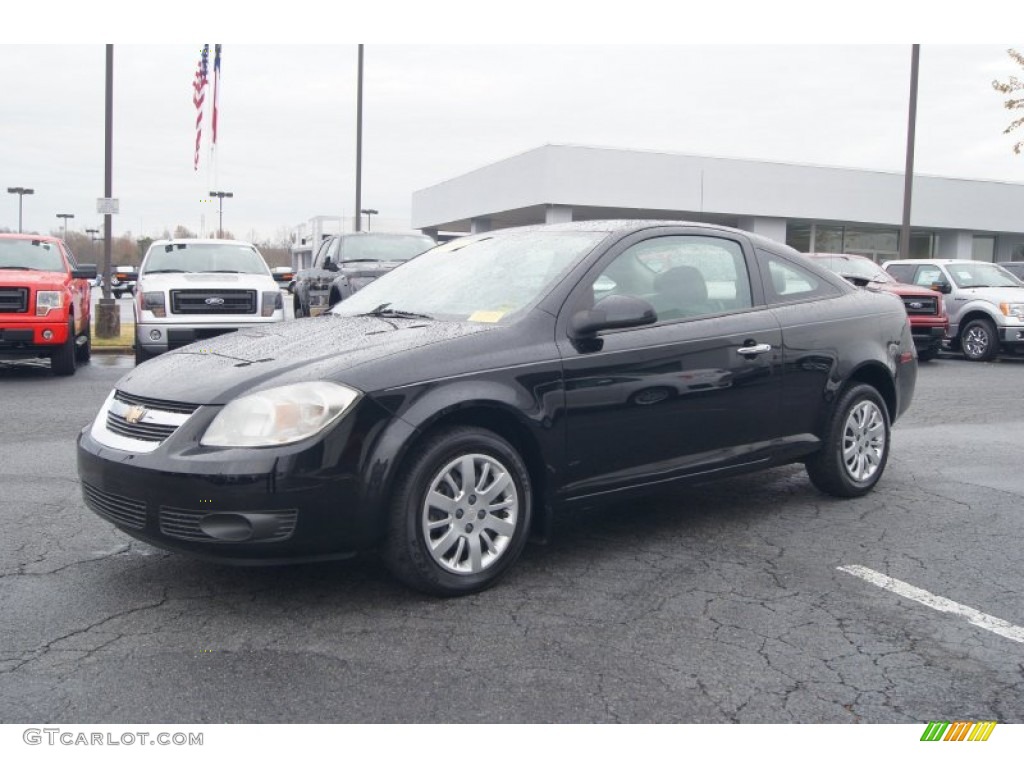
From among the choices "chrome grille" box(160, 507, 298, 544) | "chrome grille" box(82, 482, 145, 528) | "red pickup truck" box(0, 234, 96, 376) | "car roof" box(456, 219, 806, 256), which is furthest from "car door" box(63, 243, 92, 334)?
"chrome grille" box(160, 507, 298, 544)

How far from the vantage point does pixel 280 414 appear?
13.2 ft

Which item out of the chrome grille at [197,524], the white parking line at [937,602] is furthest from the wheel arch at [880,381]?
the chrome grille at [197,524]

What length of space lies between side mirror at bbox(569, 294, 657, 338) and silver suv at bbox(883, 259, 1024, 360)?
13.5 meters

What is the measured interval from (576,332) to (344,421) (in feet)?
3.92

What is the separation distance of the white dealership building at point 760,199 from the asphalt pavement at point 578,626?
31101 mm

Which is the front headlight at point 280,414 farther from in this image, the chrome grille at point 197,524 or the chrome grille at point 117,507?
the chrome grille at point 117,507

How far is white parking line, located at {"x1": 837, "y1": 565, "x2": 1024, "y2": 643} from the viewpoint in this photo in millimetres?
4039

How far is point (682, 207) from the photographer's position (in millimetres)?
39469

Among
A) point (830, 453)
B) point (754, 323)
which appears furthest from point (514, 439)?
point (830, 453)

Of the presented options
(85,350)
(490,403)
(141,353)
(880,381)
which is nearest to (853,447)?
(880,381)

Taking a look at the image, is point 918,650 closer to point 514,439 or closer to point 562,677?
point 562,677

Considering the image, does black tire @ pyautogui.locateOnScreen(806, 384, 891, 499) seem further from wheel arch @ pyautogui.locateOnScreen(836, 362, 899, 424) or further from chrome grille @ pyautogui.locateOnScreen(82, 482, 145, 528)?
chrome grille @ pyautogui.locateOnScreen(82, 482, 145, 528)

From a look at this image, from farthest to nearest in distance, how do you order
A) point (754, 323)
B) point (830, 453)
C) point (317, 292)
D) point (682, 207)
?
point (682, 207) → point (317, 292) → point (830, 453) → point (754, 323)

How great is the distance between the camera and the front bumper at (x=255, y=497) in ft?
12.8
